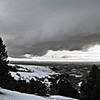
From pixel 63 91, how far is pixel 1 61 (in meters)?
14.6

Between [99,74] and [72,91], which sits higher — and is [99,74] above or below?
above

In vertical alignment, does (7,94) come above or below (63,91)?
above

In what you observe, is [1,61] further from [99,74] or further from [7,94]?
[99,74]

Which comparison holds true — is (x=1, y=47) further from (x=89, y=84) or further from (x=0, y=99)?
(x=89, y=84)

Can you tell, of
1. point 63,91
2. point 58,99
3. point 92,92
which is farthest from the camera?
point 63,91

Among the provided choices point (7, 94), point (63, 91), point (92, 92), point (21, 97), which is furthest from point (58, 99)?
point (63, 91)

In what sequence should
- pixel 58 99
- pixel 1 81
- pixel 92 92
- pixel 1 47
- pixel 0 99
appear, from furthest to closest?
1. pixel 92 92
2. pixel 1 81
3. pixel 1 47
4. pixel 58 99
5. pixel 0 99

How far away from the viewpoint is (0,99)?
48.1ft

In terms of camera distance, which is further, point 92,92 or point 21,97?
point 92,92

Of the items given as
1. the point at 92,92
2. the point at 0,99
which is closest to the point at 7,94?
the point at 0,99

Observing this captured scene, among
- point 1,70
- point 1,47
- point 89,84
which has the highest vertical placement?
point 1,47

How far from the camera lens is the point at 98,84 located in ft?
96.7

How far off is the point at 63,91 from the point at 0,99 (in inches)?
851

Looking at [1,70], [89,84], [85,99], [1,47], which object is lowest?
[85,99]
